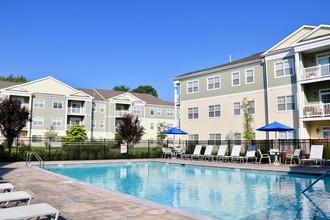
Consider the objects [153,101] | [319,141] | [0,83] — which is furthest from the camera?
[153,101]

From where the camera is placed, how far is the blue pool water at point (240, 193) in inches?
300

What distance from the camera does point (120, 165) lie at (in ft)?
67.4

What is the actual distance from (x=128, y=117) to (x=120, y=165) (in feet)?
29.9

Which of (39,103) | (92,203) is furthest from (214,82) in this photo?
(39,103)

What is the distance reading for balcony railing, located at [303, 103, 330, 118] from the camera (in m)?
20.8

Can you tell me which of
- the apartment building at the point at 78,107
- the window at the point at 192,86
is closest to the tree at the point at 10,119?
the window at the point at 192,86

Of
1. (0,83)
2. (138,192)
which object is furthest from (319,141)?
(0,83)

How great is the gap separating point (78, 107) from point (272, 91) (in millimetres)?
32877

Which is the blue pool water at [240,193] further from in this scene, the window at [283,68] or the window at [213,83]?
the window at [213,83]

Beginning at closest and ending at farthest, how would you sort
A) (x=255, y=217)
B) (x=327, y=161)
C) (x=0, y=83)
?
1. (x=255, y=217)
2. (x=327, y=161)
3. (x=0, y=83)

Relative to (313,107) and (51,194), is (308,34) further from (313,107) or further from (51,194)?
(51,194)

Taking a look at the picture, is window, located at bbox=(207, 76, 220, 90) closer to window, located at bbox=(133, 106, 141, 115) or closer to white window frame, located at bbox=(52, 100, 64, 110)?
window, located at bbox=(133, 106, 141, 115)

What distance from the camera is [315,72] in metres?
21.6

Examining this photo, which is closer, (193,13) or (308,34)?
(193,13)
